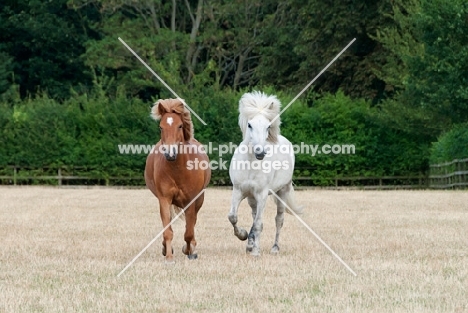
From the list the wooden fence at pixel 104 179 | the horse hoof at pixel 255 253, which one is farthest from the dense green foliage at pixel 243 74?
the horse hoof at pixel 255 253

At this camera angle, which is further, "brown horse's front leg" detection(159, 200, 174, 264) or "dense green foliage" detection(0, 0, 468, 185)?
"dense green foliage" detection(0, 0, 468, 185)

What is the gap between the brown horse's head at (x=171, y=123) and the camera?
1023 cm

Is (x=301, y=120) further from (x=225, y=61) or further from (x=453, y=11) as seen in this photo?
(x=225, y=61)

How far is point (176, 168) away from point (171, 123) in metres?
0.65

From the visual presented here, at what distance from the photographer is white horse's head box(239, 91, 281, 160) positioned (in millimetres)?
10969

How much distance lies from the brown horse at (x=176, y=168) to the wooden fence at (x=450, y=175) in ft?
74.4

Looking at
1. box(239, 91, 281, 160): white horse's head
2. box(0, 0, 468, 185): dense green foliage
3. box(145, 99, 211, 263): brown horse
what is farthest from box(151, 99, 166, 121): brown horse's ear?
box(0, 0, 468, 185): dense green foliage

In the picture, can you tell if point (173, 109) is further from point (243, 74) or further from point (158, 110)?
point (243, 74)

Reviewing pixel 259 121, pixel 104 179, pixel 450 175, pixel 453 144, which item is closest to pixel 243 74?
pixel 104 179

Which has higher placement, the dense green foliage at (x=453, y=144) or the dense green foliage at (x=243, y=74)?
the dense green foliage at (x=243, y=74)

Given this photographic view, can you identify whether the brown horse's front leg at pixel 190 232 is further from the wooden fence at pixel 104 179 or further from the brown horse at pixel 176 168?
the wooden fence at pixel 104 179

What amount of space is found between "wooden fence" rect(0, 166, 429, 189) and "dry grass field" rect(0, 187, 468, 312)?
59.7ft

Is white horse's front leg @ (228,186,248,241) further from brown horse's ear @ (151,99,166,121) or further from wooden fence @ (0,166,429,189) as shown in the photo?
wooden fence @ (0,166,429,189)

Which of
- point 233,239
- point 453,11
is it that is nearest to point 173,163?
point 233,239
